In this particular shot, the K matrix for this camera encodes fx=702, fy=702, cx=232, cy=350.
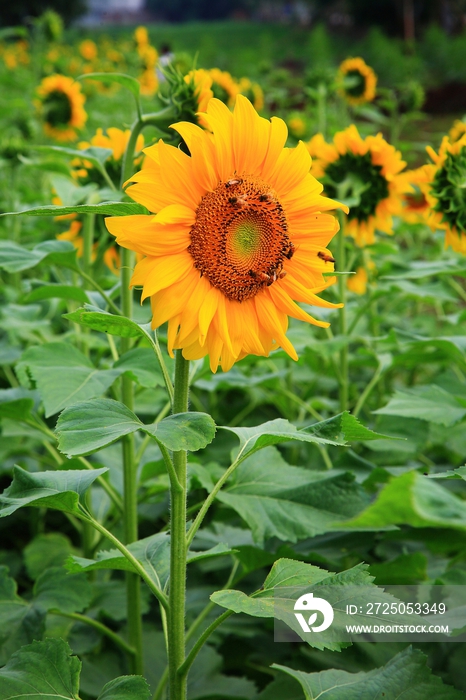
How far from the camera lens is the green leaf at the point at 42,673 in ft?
2.58

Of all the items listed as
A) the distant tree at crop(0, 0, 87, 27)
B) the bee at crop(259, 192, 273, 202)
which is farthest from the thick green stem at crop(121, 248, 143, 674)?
the distant tree at crop(0, 0, 87, 27)

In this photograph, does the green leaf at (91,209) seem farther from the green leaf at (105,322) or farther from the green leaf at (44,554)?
the green leaf at (44,554)

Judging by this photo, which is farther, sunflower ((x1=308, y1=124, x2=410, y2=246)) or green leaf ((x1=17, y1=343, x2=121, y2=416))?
sunflower ((x1=308, y1=124, x2=410, y2=246))

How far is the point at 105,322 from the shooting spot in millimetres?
806

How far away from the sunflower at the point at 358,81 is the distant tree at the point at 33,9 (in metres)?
12.2

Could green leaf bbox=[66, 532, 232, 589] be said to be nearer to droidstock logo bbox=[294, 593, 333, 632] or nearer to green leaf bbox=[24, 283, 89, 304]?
droidstock logo bbox=[294, 593, 333, 632]

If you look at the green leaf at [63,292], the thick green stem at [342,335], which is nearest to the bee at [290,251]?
the green leaf at [63,292]

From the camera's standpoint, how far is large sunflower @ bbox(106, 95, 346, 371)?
0.77m

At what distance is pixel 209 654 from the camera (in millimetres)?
1229

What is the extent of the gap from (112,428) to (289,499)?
16.9 inches

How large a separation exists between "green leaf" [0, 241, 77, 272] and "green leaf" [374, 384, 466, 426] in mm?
580

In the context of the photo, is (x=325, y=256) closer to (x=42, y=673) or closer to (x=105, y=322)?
(x=105, y=322)

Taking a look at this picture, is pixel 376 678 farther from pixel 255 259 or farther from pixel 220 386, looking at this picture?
pixel 220 386

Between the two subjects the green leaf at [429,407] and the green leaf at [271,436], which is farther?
the green leaf at [429,407]
